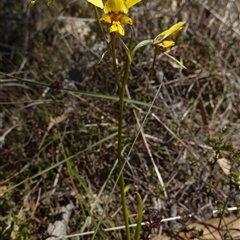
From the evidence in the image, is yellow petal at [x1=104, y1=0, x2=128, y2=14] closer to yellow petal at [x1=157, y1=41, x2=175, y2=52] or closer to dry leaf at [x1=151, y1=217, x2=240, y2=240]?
yellow petal at [x1=157, y1=41, x2=175, y2=52]

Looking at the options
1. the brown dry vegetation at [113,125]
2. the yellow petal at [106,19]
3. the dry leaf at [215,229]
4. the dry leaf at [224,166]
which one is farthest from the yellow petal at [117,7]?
the dry leaf at [224,166]

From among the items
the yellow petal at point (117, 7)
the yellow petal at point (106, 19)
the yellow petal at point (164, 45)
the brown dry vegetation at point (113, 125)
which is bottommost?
the brown dry vegetation at point (113, 125)

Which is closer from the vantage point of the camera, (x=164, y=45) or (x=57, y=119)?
(x=164, y=45)

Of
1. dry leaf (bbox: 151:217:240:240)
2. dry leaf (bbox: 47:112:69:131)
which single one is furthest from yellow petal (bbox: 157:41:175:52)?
dry leaf (bbox: 47:112:69:131)

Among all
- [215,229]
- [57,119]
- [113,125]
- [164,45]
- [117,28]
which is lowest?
[215,229]

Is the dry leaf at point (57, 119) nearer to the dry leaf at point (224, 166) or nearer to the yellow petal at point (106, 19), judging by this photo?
the dry leaf at point (224, 166)

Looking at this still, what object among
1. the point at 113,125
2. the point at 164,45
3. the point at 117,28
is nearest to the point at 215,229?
the point at 113,125

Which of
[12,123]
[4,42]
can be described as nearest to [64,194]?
[12,123]

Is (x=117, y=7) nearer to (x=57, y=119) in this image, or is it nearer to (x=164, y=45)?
(x=164, y=45)

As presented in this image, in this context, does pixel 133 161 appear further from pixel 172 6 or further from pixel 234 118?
pixel 172 6
